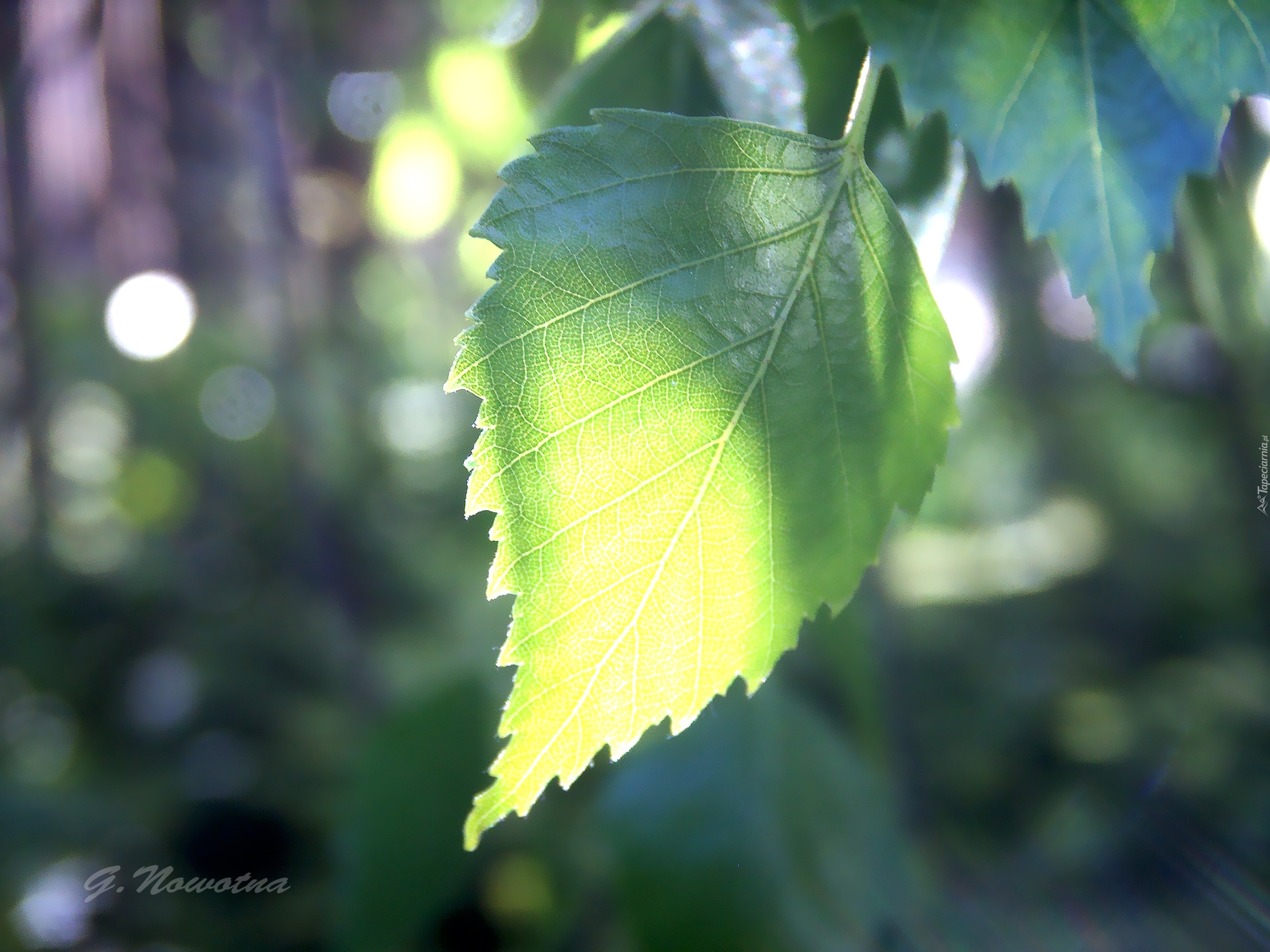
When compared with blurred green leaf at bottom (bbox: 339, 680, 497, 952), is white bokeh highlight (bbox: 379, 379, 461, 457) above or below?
above

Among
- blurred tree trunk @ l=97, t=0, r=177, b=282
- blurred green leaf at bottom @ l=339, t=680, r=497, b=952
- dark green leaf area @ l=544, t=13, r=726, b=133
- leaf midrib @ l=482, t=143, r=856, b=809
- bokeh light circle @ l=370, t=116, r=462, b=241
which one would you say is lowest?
blurred green leaf at bottom @ l=339, t=680, r=497, b=952

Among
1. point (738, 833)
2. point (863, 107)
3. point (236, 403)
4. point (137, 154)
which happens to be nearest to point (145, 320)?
point (236, 403)

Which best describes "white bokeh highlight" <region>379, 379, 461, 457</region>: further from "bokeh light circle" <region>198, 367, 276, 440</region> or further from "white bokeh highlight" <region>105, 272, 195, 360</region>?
"white bokeh highlight" <region>105, 272, 195, 360</region>

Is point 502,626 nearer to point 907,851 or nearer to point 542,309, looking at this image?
point 907,851

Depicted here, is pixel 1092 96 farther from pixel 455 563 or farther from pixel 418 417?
pixel 418 417

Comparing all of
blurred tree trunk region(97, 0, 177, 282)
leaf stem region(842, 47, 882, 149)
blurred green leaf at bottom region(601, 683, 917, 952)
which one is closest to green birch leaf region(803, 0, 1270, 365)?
leaf stem region(842, 47, 882, 149)

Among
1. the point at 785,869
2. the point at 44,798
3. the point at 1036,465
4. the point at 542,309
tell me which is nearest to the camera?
the point at 542,309

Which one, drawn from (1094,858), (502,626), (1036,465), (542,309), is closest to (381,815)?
(502,626)
